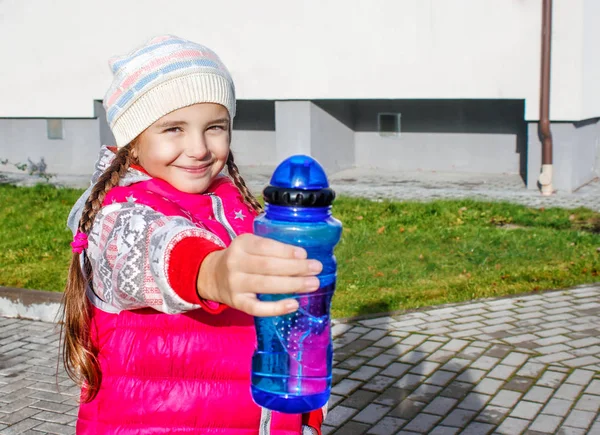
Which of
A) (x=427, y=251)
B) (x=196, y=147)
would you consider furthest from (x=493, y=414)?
(x=427, y=251)

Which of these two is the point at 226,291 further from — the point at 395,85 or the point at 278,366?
the point at 395,85

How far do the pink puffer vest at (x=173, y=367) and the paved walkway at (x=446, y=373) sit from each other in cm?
255

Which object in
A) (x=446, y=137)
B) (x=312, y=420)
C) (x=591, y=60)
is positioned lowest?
(x=312, y=420)

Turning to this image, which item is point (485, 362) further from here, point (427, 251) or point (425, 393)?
point (427, 251)

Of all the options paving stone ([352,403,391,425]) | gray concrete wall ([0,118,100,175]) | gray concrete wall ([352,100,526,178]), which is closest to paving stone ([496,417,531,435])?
paving stone ([352,403,391,425])

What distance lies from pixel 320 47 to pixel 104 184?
1336cm

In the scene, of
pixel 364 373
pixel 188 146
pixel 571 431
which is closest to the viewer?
pixel 188 146

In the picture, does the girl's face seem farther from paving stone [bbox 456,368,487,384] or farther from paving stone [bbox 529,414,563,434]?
paving stone [bbox 456,368,487,384]

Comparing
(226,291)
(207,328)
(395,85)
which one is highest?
(395,85)

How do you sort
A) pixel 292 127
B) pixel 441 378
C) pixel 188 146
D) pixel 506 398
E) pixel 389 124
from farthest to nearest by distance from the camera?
pixel 389 124 → pixel 292 127 → pixel 441 378 → pixel 506 398 → pixel 188 146

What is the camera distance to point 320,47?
1513 centimetres

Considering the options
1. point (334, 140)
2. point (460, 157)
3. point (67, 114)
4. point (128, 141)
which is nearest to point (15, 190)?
point (67, 114)

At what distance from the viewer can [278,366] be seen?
176 cm

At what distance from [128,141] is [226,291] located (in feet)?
2.73
